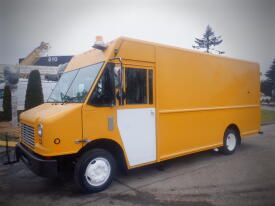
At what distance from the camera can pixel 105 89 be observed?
4129mm

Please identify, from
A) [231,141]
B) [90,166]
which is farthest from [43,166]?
[231,141]

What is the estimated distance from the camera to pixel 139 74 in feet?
15.4

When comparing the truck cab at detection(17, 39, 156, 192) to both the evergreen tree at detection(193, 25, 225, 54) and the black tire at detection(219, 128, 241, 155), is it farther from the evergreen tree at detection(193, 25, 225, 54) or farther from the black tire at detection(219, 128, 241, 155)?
the evergreen tree at detection(193, 25, 225, 54)

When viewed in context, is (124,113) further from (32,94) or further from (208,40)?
(208,40)

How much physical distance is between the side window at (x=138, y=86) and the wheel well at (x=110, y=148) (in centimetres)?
94

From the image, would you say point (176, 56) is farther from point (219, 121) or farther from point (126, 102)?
point (219, 121)

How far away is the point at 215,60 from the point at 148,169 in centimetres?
372

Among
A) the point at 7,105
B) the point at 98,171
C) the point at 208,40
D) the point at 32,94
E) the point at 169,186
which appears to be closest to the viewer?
the point at 98,171

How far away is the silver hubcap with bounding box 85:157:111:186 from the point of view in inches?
160

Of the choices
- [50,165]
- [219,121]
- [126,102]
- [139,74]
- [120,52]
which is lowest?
[50,165]

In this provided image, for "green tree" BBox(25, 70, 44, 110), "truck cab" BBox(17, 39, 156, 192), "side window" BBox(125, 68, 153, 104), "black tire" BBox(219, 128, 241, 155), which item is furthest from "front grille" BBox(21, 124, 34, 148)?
"green tree" BBox(25, 70, 44, 110)

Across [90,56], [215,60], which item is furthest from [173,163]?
[90,56]

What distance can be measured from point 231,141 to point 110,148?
4459mm

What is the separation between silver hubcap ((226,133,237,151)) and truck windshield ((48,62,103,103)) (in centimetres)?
490
